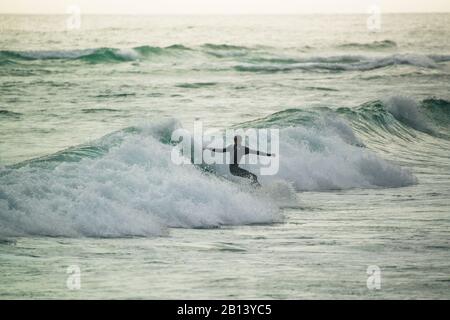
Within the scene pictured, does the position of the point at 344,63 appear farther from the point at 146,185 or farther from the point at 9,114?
the point at 146,185

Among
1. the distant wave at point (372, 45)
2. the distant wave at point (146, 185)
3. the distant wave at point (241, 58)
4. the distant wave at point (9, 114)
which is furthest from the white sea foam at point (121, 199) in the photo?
the distant wave at point (372, 45)

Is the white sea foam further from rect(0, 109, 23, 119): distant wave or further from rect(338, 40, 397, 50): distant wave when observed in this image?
rect(338, 40, 397, 50): distant wave

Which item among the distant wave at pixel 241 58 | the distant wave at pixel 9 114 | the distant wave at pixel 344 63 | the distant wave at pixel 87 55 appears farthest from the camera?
the distant wave at pixel 344 63

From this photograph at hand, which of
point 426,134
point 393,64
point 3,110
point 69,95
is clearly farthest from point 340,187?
point 393,64

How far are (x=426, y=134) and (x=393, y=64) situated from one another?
16432mm

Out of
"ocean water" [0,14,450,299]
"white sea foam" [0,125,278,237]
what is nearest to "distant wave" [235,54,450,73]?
"ocean water" [0,14,450,299]

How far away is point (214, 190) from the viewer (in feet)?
50.1

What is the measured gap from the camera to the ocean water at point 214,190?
11289 mm

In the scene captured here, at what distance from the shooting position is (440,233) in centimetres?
1359

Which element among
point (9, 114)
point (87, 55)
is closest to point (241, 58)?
point (87, 55)

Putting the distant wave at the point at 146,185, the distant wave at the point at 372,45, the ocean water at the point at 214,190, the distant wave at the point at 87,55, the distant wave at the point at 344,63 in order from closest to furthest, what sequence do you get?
1. the ocean water at the point at 214,190
2. the distant wave at the point at 146,185
3. the distant wave at the point at 87,55
4. the distant wave at the point at 344,63
5. the distant wave at the point at 372,45

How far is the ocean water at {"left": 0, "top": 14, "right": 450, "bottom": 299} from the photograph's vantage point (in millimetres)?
11289

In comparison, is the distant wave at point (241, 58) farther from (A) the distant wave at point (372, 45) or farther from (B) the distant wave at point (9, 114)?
(B) the distant wave at point (9, 114)

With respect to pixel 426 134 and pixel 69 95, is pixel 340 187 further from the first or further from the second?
pixel 69 95
